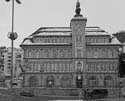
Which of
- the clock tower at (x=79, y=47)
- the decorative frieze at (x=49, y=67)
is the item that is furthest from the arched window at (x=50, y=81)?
the clock tower at (x=79, y=47)

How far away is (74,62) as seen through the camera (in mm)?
91188

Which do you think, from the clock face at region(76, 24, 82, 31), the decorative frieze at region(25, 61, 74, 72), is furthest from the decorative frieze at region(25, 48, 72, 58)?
the clock face at region(76, 24, 82, 31)

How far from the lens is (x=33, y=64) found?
304 feet

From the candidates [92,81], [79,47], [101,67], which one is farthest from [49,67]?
[101,67]

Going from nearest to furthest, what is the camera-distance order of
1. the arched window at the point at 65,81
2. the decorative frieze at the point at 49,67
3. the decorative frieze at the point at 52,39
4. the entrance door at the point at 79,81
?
the entrance door at the point at 79,81
the arched window at the point at 65,81
the decorative frieze at the point at 49,67
the decorative frieze at the point at 52,39

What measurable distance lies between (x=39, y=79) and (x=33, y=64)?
4913 mm

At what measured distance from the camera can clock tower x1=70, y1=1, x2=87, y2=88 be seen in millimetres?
90812

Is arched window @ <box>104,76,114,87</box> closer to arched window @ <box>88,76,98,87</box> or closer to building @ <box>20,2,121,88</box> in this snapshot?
building @ <box>20,2,121,88</box>

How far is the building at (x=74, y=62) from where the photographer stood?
299ft

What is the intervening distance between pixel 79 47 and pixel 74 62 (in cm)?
479

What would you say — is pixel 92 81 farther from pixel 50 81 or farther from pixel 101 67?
pixel 50 81

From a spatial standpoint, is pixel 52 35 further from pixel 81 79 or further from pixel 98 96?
pixel 98 96

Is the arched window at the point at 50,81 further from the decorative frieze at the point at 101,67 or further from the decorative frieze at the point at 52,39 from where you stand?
the decorative frieze at the point at 52,39

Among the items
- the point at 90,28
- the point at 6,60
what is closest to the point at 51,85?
the point at 90,28
